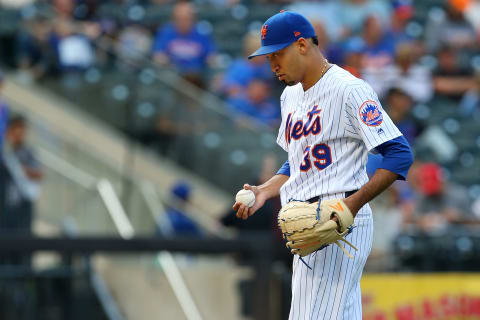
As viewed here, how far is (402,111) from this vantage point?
1030cm

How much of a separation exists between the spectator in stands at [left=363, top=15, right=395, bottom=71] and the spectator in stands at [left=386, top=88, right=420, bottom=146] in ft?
3.38

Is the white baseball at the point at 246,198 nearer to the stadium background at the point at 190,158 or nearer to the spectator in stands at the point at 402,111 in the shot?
the stadium background at the point at 190,158

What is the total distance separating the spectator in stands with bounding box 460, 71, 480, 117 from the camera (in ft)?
39.6

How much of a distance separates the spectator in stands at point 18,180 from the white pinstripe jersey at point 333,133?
4742 millimetres

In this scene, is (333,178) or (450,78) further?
(450,78)

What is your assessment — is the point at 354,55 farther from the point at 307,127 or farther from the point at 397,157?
the point at 397,157

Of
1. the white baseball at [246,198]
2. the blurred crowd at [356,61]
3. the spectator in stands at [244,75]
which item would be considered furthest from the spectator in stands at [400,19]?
the white baseball at [246,198]

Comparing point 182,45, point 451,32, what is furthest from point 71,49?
point 451,32

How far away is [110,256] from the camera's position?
8078 millimetres

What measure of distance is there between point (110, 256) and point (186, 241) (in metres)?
0.70

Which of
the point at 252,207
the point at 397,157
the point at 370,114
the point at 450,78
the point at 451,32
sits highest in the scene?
the point at 370,114

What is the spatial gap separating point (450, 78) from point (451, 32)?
3.46ft

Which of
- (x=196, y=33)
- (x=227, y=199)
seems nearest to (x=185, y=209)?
(x=227, y=199)

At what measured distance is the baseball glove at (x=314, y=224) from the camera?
4082mm
